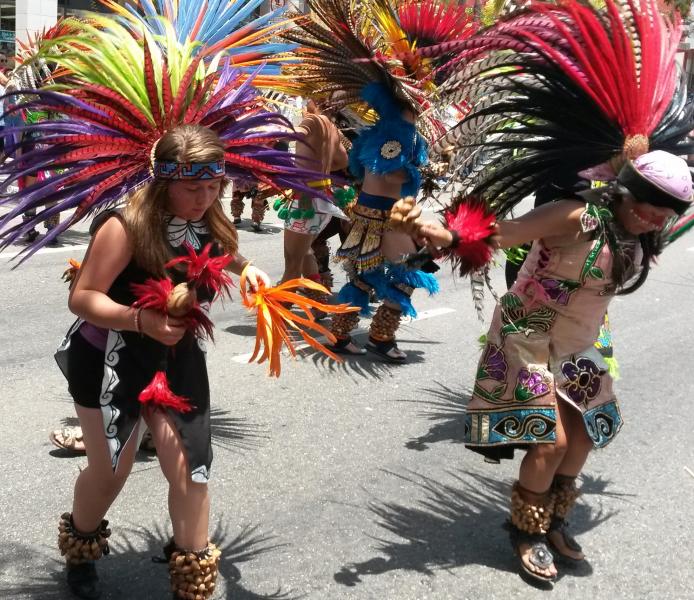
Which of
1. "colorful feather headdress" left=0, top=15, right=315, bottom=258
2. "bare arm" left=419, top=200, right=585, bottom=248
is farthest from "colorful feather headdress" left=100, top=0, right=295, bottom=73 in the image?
"bare arm" left=419, top=200, right=585, bottom=248

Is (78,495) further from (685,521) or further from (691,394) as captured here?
(691,394)

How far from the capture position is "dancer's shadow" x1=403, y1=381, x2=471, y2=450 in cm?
472

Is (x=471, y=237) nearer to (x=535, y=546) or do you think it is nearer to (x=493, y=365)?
(x=493, y=365)

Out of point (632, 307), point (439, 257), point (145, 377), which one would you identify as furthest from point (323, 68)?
point (632, 307)

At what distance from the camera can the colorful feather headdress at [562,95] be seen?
307 cm

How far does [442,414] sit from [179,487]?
8.74ft

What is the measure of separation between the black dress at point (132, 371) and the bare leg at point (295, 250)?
11.3ft

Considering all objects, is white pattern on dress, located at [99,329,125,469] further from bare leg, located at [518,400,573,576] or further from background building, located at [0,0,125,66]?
background building, located at [0,0,125,66]

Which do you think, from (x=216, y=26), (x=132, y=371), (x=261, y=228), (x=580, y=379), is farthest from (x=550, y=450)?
(x=261, y=228)

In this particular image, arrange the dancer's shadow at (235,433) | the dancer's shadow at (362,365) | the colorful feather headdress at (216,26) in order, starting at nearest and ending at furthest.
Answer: the colorful feather headdress at (216,26), the dancer's shadow at (235,433), the dancer's shadow at (362,365)

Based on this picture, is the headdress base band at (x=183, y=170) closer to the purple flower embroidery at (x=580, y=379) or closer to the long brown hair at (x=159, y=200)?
the long brown hair at (x=159, y=200)

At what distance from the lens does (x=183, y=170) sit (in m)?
2.59

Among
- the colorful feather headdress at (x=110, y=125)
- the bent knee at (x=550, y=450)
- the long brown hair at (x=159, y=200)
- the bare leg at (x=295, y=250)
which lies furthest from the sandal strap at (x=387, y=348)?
the long brown hair at (x=159, y=200)

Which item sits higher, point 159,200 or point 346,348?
point 159,200
